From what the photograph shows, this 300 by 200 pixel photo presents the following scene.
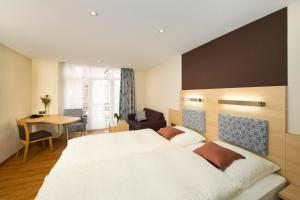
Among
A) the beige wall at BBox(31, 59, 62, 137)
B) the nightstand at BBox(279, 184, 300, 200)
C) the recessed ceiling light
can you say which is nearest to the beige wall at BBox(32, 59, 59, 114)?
the beige wall at BBox(31, 59, 62, 137)

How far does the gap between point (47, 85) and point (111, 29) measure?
3383 mm

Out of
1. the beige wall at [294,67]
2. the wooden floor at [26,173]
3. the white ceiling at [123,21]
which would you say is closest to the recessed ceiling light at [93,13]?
the white ceiling at [123,21]

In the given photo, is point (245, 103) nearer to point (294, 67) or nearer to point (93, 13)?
point (294, 67)

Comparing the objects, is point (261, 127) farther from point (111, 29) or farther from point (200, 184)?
point (111, 29)

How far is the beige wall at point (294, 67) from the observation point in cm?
147

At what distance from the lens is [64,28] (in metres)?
2.06

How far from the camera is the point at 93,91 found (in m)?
5.07

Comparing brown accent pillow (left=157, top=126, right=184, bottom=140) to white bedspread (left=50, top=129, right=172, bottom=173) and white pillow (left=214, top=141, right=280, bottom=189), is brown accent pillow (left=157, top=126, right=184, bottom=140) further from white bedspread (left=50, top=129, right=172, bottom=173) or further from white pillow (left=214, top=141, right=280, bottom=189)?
white pillow (left=214, top=141, right=280, bottom=189)

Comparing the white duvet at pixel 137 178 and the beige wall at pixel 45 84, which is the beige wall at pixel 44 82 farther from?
the white duvet at pixel 137 178

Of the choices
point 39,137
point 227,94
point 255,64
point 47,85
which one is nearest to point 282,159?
point 227,94

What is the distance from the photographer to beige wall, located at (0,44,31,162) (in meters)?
2.83

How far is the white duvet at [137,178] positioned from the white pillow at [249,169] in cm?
13

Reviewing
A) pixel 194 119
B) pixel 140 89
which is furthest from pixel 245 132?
pixel 140 89

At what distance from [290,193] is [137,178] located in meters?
1.58
